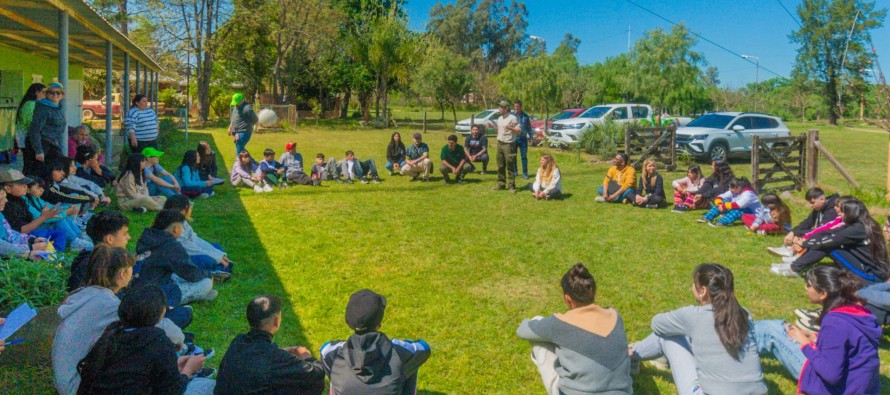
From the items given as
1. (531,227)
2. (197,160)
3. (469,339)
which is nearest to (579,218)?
(531,227)

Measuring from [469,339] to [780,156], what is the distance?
10.3 m

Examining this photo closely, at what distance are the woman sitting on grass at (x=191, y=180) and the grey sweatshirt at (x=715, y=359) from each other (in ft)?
28.8

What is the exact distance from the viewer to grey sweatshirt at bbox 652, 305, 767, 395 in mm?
3717

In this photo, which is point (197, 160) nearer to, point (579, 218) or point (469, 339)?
point (579, 218)

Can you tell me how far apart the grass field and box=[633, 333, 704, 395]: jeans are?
234 millimetres

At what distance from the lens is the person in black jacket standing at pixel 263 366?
3291mm

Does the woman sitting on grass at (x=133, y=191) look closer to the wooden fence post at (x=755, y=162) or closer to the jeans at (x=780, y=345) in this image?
the jeans at (x=780, y=345)

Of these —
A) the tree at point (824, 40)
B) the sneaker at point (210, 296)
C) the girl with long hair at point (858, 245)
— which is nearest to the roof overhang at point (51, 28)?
the sneaker at point (210, 296)

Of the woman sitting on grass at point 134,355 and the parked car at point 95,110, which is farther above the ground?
the parked car at point 95,110

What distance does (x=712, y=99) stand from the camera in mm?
57250

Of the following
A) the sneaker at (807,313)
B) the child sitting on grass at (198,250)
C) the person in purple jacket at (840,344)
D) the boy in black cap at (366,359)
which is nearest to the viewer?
the boy in black cap at (366,359)

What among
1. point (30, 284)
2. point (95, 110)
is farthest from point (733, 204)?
point (95, 110)

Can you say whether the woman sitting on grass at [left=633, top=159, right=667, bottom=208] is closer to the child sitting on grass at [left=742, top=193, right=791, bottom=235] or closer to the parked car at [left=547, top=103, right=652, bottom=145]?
the child sitting on grass at [left=742, top=193, right=791, bottom=235]

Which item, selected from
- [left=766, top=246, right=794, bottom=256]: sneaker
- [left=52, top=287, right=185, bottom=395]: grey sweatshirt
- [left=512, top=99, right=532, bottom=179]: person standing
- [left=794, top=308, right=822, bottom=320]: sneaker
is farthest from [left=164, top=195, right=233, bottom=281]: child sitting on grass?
[left=512, top=99, right=532, bottom=179]: person standing
